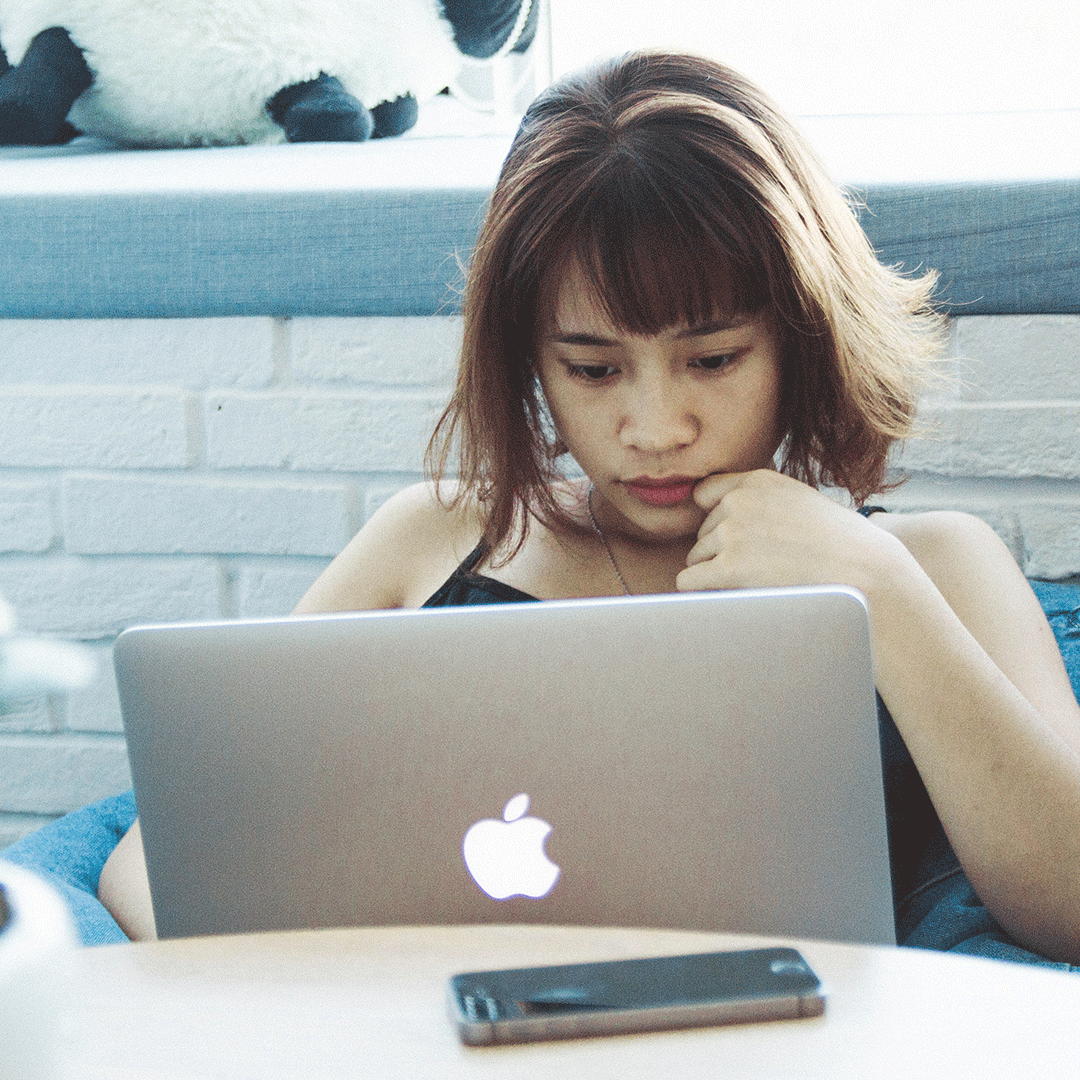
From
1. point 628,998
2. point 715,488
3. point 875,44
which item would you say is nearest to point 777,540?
point 715,488

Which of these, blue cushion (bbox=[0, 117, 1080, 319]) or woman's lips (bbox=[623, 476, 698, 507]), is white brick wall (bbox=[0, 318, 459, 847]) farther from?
woman's lips (bbox=[623, 476, 698, 507])

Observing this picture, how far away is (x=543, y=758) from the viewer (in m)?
0.48

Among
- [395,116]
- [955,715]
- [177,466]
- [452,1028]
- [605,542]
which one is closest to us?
[452,1028]

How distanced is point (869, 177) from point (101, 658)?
0.91 meters

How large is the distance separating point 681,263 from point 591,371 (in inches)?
4.2

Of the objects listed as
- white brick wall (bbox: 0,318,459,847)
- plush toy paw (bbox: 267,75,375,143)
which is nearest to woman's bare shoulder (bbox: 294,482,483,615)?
white brick wall (bbox: 0,318,459,847)

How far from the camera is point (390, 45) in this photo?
1409 mm

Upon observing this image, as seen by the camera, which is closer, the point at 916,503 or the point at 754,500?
the point at 754,500

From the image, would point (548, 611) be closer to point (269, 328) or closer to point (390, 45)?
point (269, 328)

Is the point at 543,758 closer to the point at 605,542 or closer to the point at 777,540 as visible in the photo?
the point at 777,540

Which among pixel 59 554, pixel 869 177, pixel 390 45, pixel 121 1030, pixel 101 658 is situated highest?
pixel 390 45

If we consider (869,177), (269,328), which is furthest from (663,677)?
(269,328)

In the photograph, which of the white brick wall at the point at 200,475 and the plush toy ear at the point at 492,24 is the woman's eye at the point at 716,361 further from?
the plush toy ear at the point at 492,24

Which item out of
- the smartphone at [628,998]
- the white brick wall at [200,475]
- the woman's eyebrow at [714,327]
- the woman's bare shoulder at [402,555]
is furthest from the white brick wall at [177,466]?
the smartphone at [628,998]
